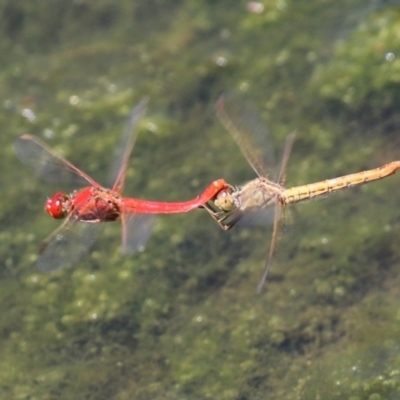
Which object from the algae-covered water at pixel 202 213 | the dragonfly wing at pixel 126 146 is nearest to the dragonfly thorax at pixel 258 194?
the algae-covered water at pixel 202 213

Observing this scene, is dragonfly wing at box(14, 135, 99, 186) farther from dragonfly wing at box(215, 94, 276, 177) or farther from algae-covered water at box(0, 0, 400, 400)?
dragonfly wing at box(215, 94, 276, 177)

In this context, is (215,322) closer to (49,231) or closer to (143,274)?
(143,274)

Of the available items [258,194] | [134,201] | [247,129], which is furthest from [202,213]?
[247,129]

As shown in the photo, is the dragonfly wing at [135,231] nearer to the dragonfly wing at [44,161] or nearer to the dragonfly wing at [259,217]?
the dragonfly wing at [44,161]

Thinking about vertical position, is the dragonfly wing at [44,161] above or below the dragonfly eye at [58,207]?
above

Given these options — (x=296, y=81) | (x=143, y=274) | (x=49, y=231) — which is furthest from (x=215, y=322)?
(x=296, y=81)

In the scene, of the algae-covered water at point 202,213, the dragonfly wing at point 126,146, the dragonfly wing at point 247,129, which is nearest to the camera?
the dragonfly wing at point 247,129

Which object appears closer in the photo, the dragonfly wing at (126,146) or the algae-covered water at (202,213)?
the algae-covered water at (202,213)

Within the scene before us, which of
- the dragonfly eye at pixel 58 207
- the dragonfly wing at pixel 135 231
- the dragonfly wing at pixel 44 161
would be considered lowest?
the dragonfly wing at pixel 135 231
